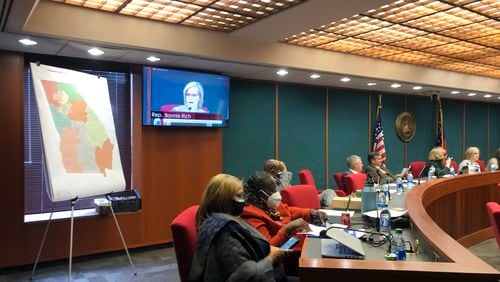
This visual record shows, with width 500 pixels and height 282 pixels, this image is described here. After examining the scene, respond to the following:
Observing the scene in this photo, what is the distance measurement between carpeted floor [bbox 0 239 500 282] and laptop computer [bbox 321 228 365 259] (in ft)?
7.29

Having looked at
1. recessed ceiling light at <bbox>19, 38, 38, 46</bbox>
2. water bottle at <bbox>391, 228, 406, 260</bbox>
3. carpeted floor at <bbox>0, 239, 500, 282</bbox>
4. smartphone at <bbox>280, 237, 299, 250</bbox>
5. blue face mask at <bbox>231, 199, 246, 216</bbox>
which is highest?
recessed ceiling light at <bbox>19, 38, 38, 46</bbox>

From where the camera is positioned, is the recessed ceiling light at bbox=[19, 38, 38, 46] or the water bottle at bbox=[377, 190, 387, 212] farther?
the recessed ceiling light at bbox=[19, 38, 38, 46]

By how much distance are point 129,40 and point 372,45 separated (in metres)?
3.00

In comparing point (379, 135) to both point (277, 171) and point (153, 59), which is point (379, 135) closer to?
point (277, 171)

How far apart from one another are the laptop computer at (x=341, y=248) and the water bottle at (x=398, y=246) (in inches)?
7.8

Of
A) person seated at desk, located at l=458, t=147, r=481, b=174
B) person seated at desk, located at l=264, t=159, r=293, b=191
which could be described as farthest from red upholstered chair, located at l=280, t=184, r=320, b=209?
person seated at desk, located at l=458, t=147, r=481, b=174

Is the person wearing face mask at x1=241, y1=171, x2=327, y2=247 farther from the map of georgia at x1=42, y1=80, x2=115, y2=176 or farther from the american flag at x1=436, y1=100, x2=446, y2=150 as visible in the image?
the american flag at x1=436, y1=100, x2=446, y2=150

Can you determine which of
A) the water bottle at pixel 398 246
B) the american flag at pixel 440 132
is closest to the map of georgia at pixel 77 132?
the water bottle at pixel 398 246

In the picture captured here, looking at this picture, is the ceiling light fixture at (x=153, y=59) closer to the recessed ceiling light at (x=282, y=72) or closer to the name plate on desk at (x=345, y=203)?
the recessed ceiling light at (x=282, y=72)

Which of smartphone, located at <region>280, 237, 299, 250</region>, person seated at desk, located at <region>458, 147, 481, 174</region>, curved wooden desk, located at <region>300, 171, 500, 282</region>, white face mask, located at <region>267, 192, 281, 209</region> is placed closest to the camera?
curved wooden desk, located at <region>300, 171, 500, 282</region>

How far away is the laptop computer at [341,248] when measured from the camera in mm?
1762

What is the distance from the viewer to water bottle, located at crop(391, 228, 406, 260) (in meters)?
1.89

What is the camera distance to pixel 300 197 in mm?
3529

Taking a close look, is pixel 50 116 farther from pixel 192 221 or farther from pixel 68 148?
pixel 192 221
